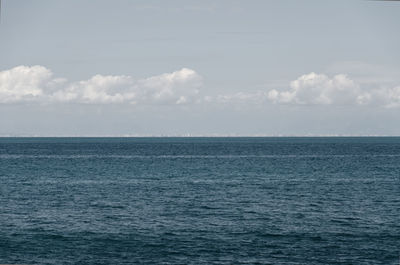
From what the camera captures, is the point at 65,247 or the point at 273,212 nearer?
the point at 65,247

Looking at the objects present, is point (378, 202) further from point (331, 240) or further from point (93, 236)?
point (93, 236)

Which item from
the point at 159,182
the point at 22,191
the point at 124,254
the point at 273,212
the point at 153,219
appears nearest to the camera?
the point at 124,254

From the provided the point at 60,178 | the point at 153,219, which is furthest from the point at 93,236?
the point at 60,178

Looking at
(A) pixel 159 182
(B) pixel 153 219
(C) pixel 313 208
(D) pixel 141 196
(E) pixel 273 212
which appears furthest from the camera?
(A) pixel 159 182

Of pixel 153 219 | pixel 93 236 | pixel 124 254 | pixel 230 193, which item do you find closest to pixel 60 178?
pixel 230 193

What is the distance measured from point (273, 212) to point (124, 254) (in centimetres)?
789

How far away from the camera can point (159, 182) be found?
103 feet

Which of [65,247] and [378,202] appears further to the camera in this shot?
[378,202]

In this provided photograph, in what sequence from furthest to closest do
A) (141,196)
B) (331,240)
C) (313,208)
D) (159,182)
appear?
(159,182) → (141,196) → (313,208) → (331,240)

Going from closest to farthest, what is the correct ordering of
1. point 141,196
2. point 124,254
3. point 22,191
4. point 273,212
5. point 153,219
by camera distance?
point 124,254
point 153,219
point 273,212
point 141,196
point 22,191

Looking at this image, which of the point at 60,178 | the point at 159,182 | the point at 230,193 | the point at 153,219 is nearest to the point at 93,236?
the point at 153,219

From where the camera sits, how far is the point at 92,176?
3566cm

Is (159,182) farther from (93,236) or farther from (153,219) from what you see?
(93,236)

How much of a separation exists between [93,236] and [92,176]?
20.7m
